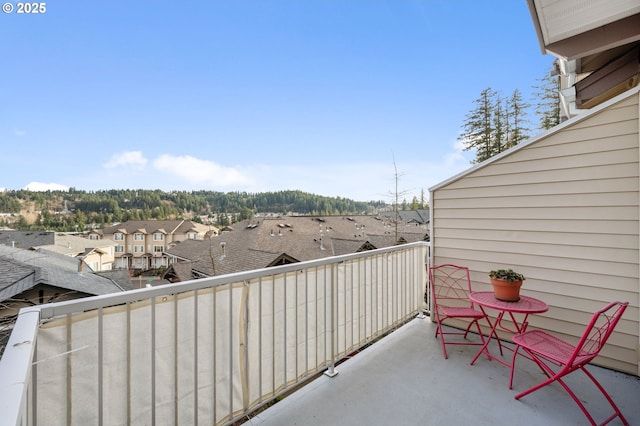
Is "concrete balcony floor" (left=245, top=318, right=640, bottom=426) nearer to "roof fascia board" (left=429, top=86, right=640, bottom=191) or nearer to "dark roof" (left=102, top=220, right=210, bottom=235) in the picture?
"roof fascia board" (left=429, top=86, right=640, bottom=191)

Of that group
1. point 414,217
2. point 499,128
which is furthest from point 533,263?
point 414,217

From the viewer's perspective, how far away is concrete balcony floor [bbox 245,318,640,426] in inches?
77.0

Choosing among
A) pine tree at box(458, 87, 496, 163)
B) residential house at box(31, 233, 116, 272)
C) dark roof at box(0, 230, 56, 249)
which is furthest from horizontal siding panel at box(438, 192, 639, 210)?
dark roof at box(0, 230, 56, 249)

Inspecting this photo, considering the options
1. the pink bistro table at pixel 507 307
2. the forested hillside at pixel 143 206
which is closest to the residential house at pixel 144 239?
the forested hillside at pixel 143 206

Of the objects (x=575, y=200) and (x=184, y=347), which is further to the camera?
(x=575, y=200)

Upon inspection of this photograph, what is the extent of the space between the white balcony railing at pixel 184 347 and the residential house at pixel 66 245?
26.6 metres

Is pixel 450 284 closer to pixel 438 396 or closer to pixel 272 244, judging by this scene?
pixel 438 396

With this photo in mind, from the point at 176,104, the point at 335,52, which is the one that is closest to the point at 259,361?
the point at 335,52

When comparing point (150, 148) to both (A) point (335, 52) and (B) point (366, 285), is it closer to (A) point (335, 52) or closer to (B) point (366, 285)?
(A) point (335, 52)

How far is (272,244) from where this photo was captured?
19547mm

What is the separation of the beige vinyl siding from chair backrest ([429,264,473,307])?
13 centimetres

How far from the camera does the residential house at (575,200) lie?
241 centimetres

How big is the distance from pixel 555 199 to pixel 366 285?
1.96m

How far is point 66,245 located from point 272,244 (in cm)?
2109
